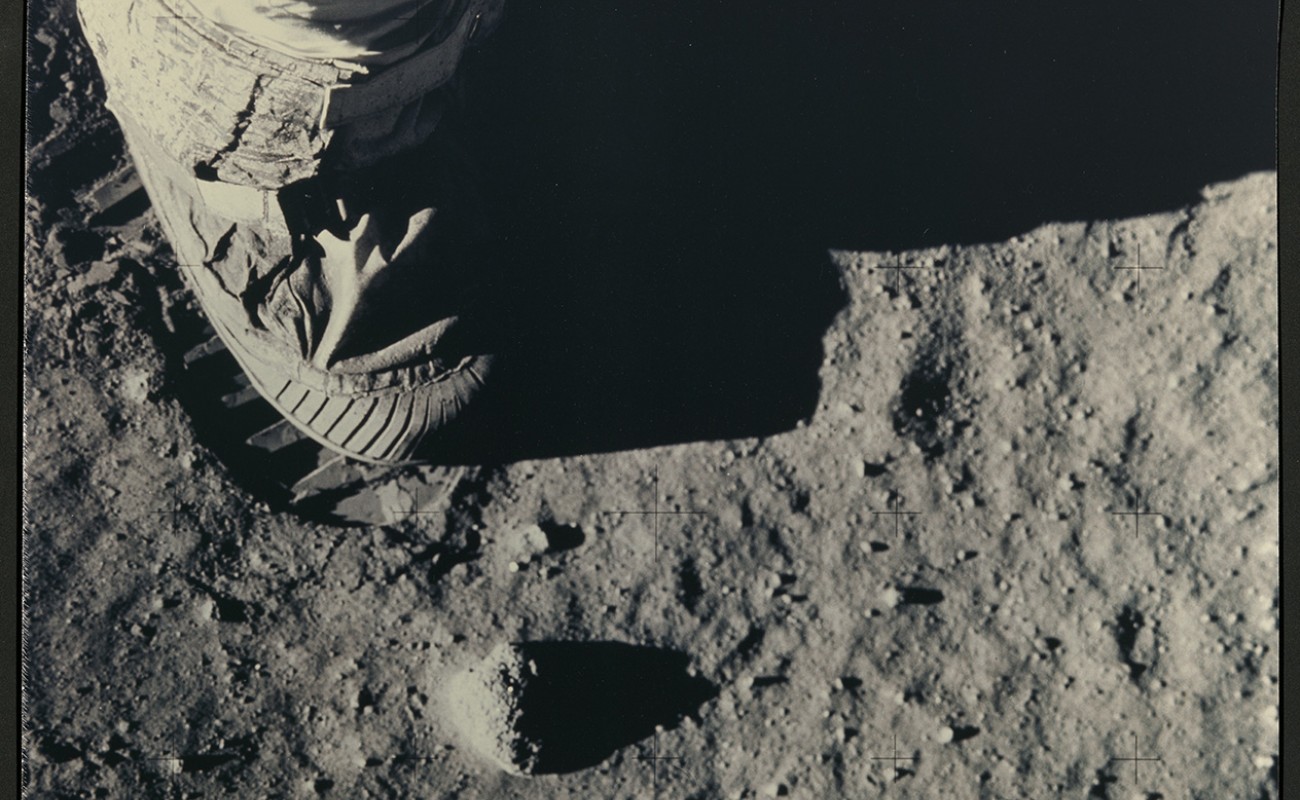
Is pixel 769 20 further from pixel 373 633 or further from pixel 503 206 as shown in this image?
pixel 373 633

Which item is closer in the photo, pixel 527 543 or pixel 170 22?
pixel 170 22

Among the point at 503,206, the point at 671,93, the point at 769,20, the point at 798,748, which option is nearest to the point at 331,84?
the point at 503,206

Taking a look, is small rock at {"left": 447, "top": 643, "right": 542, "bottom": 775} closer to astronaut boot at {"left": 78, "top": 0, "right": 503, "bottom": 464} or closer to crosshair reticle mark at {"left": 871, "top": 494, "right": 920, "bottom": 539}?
astronaut boot at {"left": 78, "top": 0, "right": 503, "bottom": 464}

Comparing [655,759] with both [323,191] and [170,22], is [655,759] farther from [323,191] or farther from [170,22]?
[170,22]

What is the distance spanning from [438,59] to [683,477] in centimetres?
71

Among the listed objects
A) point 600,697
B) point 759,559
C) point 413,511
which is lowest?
point 600,697

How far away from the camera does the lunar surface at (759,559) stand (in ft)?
5.52

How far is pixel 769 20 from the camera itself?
1740 millimetres

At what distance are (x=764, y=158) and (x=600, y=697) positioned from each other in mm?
865

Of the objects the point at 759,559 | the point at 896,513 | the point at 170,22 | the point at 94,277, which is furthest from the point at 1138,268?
the point at 94,277

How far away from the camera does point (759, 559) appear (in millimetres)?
1731

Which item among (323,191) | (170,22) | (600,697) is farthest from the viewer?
(600,697)

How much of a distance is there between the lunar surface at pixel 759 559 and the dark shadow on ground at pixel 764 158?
0.04 meters

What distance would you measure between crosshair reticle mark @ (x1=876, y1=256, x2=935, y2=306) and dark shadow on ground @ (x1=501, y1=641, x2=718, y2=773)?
66 centimetres
